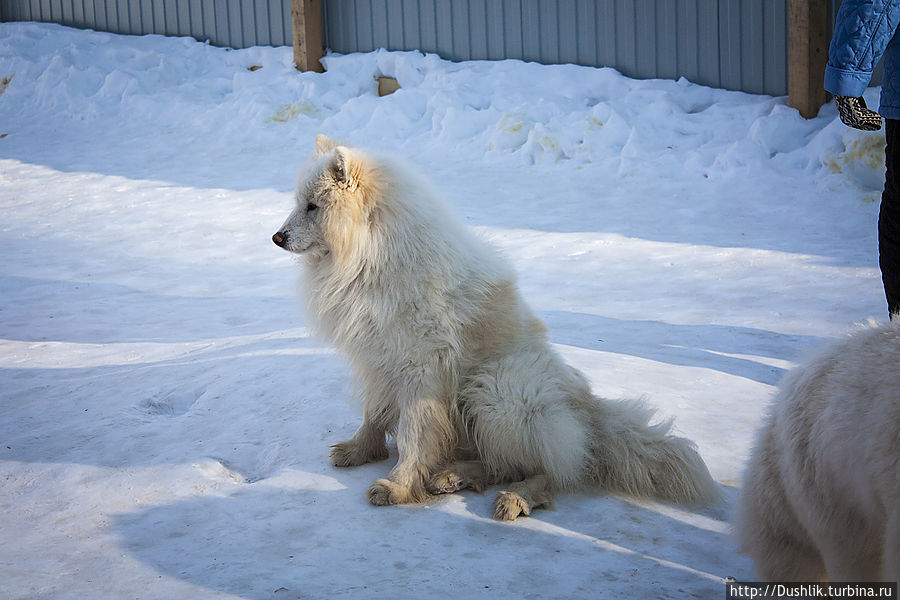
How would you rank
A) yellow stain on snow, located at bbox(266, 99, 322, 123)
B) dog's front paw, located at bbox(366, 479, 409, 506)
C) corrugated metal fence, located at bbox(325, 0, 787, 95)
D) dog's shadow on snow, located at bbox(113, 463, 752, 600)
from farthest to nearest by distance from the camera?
yellow stain on snow, located at bbox(266, 99, 322, 123)
corrugated metal fence, located at bbox(325, 0, 787, 95)
dog's front paw, located at bbox(366, 479, 409, 506)
dog's shadow on snow, located at bbox(113, 463, 752, 600)

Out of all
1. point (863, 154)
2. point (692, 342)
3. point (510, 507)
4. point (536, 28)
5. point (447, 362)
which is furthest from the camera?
point (536, 28)

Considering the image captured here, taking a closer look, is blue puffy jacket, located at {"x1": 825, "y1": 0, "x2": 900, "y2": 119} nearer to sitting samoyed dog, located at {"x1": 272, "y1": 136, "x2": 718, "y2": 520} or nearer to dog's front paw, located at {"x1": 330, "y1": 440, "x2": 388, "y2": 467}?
sitting samoyed dog, located at {"x1": 272, "y1": 136, "x2": 718, "y2": 520}

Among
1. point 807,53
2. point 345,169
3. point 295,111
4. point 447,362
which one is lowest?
point 447,362

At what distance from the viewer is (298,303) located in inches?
137

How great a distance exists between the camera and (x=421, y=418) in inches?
114

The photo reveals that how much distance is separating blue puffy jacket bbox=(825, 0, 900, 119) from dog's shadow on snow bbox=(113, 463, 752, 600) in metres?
1.68

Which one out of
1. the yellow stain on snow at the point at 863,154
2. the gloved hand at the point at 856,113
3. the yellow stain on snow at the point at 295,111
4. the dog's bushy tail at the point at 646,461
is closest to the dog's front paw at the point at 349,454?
the dog's bushy tail at the point at 646,461

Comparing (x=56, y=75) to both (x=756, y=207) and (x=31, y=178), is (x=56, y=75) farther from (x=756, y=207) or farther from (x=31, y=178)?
(x=756, y=207)

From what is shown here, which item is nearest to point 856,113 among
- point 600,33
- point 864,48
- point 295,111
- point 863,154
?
point 864,48

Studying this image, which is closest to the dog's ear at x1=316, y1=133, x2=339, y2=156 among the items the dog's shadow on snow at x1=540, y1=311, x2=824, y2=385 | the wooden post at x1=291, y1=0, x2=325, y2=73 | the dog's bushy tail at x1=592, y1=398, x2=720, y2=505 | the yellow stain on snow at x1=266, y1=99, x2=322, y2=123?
the dog's bushy tail at x1=592, y1=398, x2=720, y2=505

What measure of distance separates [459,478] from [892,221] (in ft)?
6.49

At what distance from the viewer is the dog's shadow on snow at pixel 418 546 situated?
229cm

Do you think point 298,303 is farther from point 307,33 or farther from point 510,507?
point 307,33

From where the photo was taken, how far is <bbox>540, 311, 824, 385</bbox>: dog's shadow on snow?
160 inches
